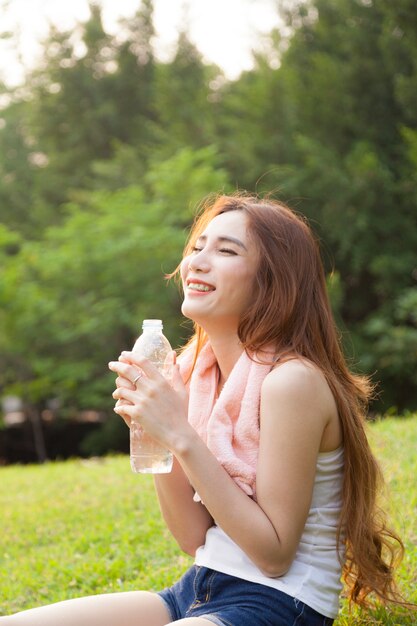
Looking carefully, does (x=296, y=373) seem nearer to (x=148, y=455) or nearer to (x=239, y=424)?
(x=239, y=424)

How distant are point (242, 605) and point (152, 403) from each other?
54cm

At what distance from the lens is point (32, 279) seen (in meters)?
15.8

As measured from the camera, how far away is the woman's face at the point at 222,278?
212 centimetres

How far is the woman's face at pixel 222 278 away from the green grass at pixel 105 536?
119 centimetres

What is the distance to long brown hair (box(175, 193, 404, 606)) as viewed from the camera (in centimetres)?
210

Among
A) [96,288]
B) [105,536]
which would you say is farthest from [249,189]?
[105,536]

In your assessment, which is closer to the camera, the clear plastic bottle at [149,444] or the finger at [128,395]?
the finger at [128,395]

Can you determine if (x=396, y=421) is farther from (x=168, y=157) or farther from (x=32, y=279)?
(x=168, y=157)

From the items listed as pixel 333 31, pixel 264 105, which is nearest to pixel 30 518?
pixel 264 105

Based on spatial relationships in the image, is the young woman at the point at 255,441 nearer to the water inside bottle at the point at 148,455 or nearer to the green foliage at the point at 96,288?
the water inside bottle at the point at 148,455

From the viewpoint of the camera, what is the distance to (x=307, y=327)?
2.13m

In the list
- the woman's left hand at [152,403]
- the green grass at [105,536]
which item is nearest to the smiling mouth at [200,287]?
the woman's left hand at [152,403]

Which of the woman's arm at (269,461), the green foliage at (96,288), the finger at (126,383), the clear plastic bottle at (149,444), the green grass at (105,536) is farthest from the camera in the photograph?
the green foliage at (96,288)

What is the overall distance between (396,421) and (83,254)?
9.51m
